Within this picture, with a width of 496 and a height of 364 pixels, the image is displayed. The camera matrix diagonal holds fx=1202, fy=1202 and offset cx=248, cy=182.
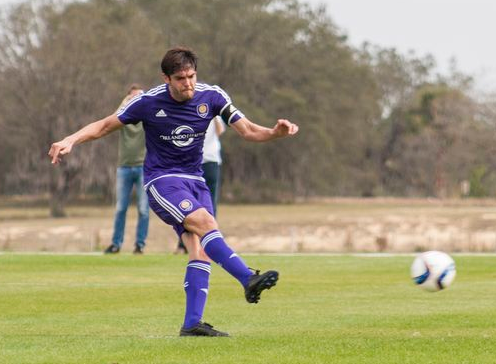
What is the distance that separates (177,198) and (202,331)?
102 centimetres

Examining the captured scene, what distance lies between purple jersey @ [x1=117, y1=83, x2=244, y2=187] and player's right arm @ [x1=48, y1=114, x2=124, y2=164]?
87mm

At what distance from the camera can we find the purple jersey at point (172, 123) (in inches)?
357

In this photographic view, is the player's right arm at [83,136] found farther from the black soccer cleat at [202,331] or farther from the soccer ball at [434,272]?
the soccer ball at [434,272]

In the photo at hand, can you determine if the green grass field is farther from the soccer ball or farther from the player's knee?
the player's knee

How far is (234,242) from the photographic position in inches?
1275

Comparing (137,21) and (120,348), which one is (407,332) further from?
(137,21)

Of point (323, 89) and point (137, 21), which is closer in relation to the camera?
point (137, 21)

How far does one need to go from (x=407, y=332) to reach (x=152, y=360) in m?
2.37

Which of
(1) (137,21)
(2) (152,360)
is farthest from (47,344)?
(1) (137,21)

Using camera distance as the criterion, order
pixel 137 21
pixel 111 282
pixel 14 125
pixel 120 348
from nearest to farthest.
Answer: pixel 120 348 < pixel 111 282 < pixel 14 125 < pixel 137 21

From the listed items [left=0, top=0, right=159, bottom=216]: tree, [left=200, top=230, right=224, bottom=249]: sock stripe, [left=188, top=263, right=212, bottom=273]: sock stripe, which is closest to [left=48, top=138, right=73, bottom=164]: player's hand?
[left=200, top=230, right=224, bottom=249]: sock stripe

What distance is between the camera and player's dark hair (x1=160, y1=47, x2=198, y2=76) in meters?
8.84

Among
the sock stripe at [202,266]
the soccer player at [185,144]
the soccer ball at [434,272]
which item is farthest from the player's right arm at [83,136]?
the soccer ball at [434,272]

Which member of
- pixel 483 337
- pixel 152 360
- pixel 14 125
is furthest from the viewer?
pixel 14 125
